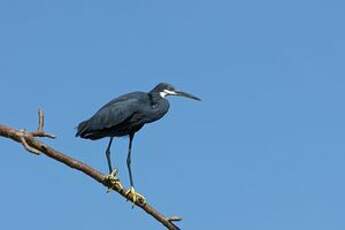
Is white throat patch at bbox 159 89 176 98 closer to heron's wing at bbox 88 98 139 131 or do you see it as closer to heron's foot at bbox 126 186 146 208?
heron's wing at bbox 88 98 139 131

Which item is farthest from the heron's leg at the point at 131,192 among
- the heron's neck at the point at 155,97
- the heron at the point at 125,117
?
the heron's neck at the point at 155,97

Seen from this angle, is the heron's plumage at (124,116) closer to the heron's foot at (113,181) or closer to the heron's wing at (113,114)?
the heron's wing at (113,114)

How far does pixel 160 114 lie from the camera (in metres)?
13.3

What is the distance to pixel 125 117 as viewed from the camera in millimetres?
12984

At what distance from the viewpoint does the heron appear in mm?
12750

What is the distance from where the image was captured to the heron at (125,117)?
41.8ft

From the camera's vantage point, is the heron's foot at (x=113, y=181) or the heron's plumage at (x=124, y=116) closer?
the heron's foot at (x=113, y=181)

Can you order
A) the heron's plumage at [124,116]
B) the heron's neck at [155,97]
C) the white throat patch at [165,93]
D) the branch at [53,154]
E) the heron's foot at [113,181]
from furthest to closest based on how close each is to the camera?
the white throat patch at [165,93]
the heron's neck at [155,97]
the heron's plumage at [124,116]
the heron's foot at [113,181]
the branch at [53,154]

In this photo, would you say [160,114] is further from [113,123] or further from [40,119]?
[40,119]

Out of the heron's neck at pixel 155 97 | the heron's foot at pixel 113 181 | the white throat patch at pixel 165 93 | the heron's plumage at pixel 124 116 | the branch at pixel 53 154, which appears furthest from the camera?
the white throat patch at pixel 165 93

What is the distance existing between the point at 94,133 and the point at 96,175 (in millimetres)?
2616

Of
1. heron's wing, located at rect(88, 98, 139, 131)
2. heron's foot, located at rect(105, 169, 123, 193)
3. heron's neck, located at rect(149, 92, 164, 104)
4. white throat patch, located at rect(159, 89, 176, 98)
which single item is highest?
white throat patch, located at rect(159, 89, 176, 98)

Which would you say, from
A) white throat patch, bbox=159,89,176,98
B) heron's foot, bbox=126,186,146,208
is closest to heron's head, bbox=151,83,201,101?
white throat patch, bbox=159,89,176,98

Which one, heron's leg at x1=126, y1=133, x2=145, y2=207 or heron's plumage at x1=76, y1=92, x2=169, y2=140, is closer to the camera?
heron's leg at x1=126, y1=133, x2=145, y2=207
